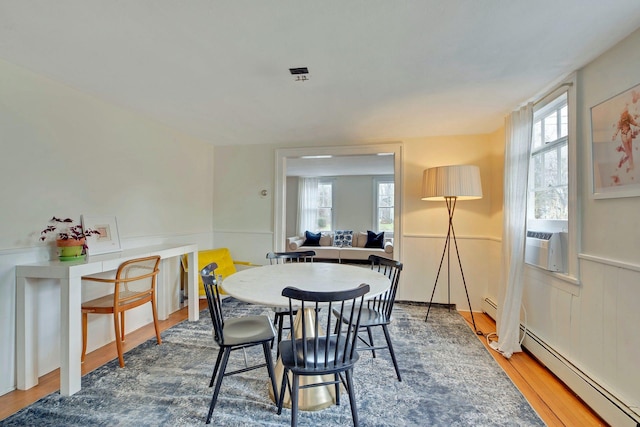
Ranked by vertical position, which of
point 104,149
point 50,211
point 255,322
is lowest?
point 255,322

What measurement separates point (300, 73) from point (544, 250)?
7.72 ft

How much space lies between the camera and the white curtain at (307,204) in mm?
8375

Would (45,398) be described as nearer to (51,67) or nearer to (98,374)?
(98,374)

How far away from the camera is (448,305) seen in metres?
3.72

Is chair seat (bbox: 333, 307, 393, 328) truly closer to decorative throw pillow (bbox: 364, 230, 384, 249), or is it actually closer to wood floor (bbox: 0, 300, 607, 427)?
wood floor (bbox: 0, 300, 607, 427)

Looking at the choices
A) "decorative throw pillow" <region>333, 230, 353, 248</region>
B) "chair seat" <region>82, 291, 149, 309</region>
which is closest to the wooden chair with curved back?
"chair seat" <region>82, 291, 149, 309</region>

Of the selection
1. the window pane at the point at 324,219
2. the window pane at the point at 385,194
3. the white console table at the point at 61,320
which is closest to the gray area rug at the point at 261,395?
the white console table at the point at 61,320

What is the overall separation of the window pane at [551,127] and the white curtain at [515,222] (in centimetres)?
18

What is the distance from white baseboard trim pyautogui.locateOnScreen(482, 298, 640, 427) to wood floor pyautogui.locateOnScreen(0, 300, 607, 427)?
0.05 m

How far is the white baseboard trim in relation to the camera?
1.60 meters

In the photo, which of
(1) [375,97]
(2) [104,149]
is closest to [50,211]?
(2) [104,149]

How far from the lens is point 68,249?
2160mm

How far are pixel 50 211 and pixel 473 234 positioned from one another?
→ 4.27 metres

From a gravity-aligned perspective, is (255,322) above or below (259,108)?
below
